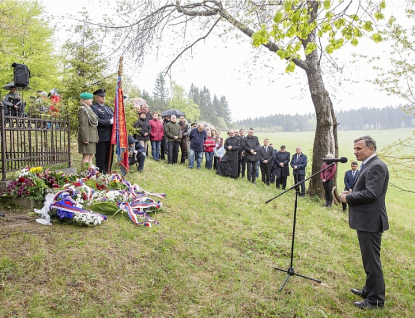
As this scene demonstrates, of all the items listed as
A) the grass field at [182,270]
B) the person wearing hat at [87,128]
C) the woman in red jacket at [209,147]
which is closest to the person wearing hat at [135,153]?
the person wearing hat at [87,128]

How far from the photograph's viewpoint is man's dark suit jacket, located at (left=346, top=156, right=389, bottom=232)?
148 inches

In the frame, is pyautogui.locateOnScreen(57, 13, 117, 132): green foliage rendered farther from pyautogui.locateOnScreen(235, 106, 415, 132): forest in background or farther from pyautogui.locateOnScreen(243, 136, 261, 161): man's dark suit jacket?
pyautogui.locateOnScreen(235, 106, 415, 132): forest in background

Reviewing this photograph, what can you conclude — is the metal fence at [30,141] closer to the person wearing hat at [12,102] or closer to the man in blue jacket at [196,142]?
the person wearing hat at [12,102]

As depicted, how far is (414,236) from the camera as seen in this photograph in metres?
8.88

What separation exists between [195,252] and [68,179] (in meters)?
2.98

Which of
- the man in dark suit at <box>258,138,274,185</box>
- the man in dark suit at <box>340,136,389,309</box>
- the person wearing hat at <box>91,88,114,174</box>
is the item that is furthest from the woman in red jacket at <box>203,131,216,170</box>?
the man in dark suit at <box>340,136,389,309</box>

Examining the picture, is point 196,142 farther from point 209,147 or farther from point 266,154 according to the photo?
point 266,154

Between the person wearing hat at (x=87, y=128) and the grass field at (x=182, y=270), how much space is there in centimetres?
236

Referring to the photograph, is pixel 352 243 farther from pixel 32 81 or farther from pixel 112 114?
pixel 32 81

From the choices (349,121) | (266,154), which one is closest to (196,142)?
(266,154)

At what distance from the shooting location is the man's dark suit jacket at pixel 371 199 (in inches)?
148

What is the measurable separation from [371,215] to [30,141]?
248 inches

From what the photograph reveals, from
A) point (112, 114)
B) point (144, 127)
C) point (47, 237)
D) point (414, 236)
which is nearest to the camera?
point (47, 237)

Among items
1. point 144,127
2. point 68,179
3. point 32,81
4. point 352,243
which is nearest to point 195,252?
point 68,179
